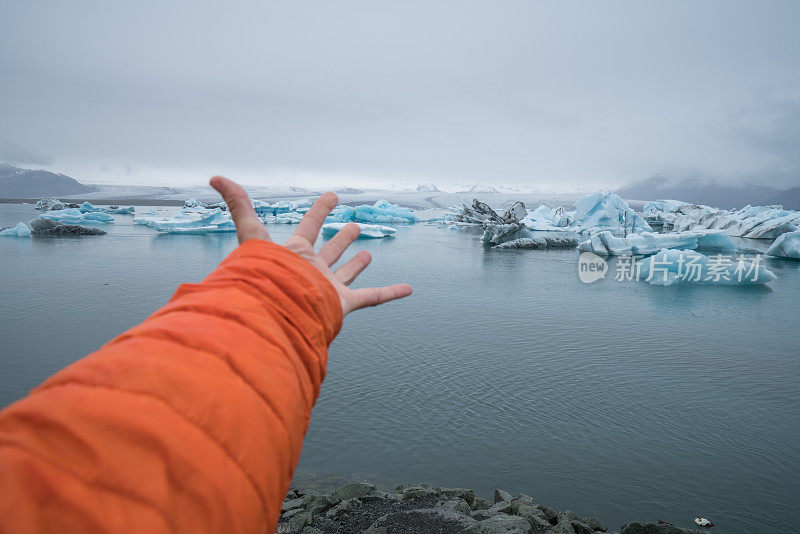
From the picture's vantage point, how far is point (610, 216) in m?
23.2

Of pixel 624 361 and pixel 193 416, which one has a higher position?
pixel 193 416

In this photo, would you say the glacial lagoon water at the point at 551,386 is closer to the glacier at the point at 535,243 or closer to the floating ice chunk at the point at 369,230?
the glacier at the point at 535,243

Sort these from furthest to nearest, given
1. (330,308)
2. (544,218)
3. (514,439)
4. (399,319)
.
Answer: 1. (544,218)
2. (399,319)
3. (514,439)
4. (330,308)

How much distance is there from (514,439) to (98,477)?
12.1 ft

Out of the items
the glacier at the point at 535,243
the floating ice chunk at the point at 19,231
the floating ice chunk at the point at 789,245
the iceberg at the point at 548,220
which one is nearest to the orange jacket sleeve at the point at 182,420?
the glacier at the point at 535,243

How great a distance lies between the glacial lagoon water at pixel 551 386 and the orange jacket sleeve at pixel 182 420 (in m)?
2.79

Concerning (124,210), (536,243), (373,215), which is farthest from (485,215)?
(124,210)

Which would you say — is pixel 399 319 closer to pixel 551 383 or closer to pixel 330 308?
pixel 551 383

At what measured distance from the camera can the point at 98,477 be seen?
1.57 ft

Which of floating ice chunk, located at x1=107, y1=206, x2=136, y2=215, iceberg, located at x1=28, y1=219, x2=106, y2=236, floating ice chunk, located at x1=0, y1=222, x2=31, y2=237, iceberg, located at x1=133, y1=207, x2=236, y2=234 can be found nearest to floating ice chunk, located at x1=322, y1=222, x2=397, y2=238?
iceberg, located at x1=133, y1=207, x2=236, y2=234

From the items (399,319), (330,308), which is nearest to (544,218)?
(399,319)

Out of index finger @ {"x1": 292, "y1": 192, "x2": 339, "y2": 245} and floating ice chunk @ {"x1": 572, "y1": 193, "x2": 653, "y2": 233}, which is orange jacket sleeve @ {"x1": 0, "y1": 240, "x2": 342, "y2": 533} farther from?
floating ice chunk @ {"x1": 572, "y1": 193, "x2": 653, "y2": 233}

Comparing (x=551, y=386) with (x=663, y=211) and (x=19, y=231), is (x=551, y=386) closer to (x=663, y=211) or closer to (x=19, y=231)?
(x=19, y=231)

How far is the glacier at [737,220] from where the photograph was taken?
21.8m
